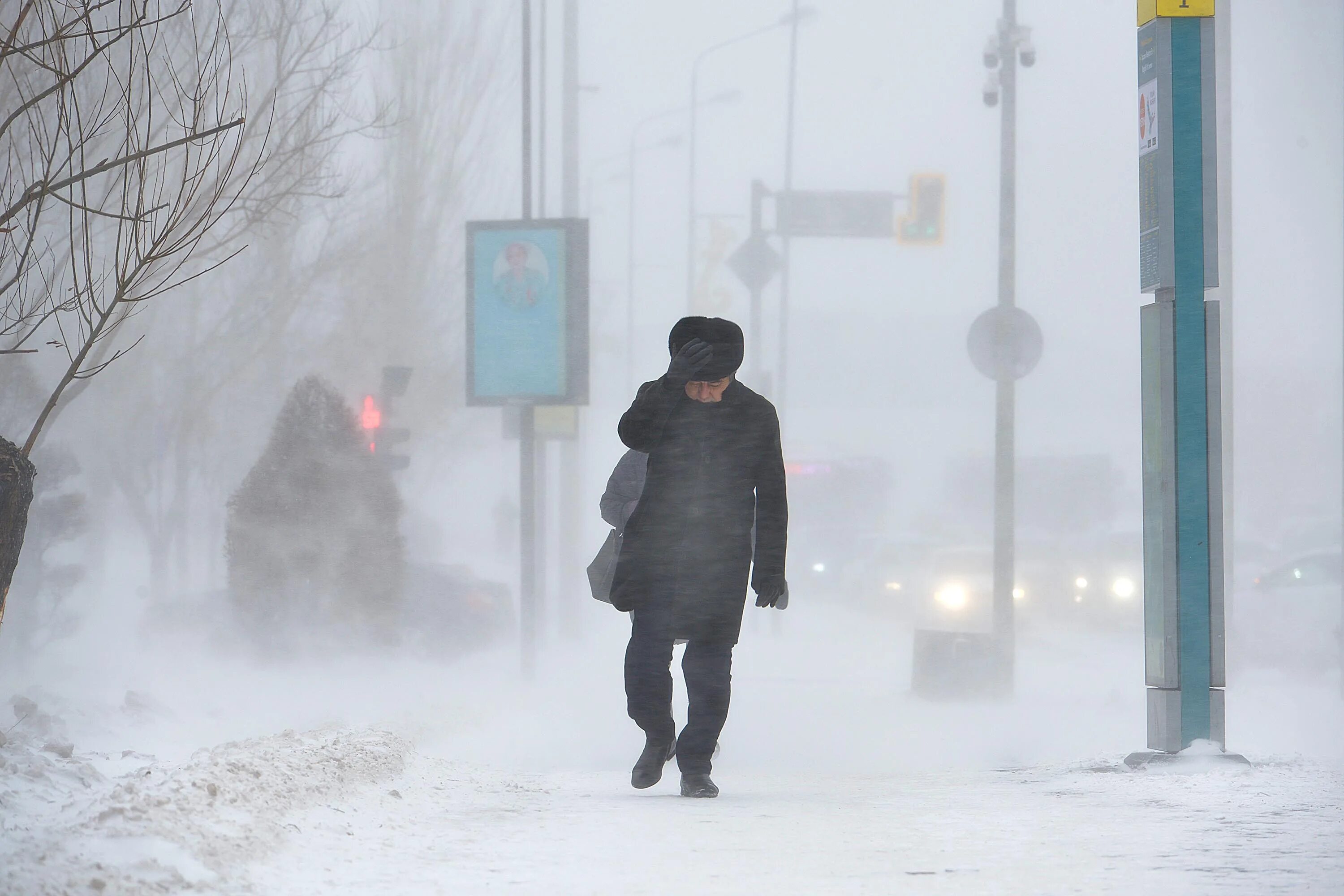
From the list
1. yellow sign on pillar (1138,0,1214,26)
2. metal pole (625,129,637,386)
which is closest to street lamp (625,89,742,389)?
metal pole (625,129,637,386)

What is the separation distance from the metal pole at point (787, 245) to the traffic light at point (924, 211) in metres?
0.84

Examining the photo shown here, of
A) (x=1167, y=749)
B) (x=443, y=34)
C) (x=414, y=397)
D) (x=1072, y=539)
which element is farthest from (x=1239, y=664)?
(x=443, y=34)

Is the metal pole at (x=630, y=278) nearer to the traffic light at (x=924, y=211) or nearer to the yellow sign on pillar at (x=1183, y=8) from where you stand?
the traffic light at (x=924, y=211)

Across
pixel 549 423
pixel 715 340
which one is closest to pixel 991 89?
pixel 549 423

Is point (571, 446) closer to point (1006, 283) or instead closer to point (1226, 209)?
point (1006, 283)

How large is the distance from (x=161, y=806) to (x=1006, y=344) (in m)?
7.36

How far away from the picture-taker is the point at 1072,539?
407 inches

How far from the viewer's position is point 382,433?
10.3m

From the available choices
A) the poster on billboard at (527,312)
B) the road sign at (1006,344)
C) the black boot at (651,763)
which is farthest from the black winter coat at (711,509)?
the road sign at (1006,344)

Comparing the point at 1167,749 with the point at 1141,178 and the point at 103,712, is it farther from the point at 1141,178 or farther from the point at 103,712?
the point at 103,712

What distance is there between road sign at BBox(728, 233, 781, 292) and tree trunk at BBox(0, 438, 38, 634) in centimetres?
579

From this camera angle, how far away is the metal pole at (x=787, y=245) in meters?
9.95

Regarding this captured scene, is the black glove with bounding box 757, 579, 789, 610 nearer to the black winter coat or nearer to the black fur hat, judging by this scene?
the black winter coat

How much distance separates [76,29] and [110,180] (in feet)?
3.69
